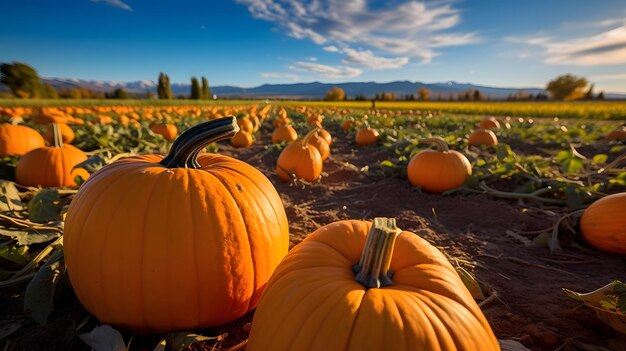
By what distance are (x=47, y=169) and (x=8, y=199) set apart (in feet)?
3.69

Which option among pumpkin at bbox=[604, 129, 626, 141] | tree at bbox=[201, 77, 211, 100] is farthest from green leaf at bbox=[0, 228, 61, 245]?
tree at bbox=[201, 77, 211, 100]

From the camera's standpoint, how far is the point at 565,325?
1.56 meters

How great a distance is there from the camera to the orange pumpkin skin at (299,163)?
4191 millimetres

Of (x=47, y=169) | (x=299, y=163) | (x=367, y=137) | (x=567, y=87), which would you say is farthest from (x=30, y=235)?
(x=567, y=87)

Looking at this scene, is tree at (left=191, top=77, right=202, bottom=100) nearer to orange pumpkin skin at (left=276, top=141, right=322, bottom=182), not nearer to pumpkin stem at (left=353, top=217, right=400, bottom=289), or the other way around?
orange pumpkin skin at (left=276, top=141, right=322, bottom=182)

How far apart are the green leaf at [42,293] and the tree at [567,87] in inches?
2871

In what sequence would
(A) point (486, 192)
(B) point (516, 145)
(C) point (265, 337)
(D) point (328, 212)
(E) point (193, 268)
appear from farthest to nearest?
(B) point (516, 145) < (A) point (486, 192) < (D) point (328, 212) < (E) point (193, 268) < (C) point (265, 337)

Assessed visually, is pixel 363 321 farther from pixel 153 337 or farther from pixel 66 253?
pixel 66 253

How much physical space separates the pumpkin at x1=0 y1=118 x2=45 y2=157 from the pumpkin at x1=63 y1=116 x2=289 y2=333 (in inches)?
152

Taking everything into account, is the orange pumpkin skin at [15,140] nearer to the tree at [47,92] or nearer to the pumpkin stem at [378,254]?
the pumpkin stem at [378,254]

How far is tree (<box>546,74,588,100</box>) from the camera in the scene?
54.4m

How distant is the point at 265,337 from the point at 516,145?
9.15 metres

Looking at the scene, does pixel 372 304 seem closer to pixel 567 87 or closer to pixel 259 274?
pixel 259 274

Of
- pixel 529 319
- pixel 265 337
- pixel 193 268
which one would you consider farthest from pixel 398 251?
pixel 529 319
